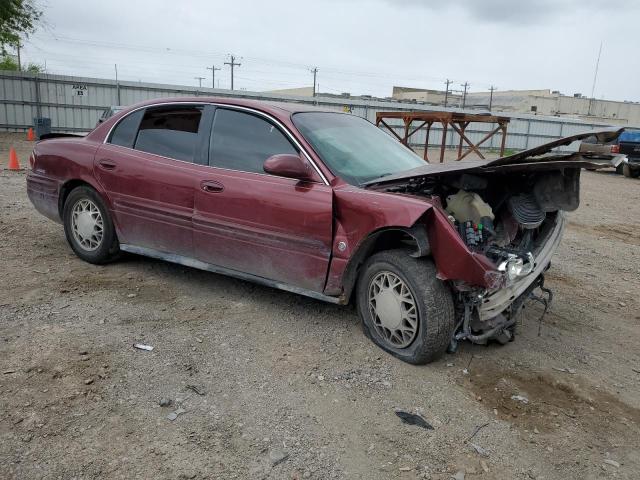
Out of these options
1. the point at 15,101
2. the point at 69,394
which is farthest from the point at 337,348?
the point at 15,101

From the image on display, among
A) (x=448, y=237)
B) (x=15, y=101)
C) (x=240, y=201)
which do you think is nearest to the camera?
(x=448, y=237)

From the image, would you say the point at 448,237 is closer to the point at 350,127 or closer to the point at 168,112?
the point at 350,127

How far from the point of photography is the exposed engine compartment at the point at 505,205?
3479mm

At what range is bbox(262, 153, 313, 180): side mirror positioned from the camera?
11.9 ft

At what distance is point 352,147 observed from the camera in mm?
4195

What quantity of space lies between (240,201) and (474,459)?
2.36 metres

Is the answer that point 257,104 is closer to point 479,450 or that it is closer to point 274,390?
point 274,390

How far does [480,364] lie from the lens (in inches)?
142

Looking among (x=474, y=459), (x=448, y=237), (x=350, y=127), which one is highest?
(x=350, y=127)

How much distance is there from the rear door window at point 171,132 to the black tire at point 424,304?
192 cm

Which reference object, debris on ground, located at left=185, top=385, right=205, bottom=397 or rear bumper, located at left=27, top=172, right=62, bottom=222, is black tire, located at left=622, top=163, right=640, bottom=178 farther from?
debris on ground, located at left=185, top=385, right=205, bottom=397

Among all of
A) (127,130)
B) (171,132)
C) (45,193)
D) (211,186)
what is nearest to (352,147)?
(211,186)

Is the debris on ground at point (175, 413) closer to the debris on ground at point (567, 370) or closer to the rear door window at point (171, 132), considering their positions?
the rear door window at point (171, 132)

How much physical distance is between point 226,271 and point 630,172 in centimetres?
1833
